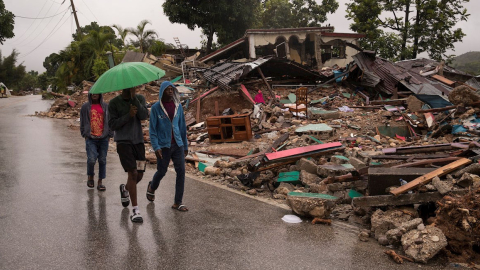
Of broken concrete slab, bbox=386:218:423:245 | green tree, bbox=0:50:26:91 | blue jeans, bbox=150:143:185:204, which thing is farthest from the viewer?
green tree, bbox=0:50:26:91

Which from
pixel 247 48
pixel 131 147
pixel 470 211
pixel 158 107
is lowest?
pixel 470 211

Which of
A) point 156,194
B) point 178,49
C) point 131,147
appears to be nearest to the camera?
point 131,147

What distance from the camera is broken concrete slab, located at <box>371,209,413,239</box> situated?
186 inches

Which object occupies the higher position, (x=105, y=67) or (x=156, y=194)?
(x=105, y=67)

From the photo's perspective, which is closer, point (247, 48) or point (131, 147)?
point (131, 147)

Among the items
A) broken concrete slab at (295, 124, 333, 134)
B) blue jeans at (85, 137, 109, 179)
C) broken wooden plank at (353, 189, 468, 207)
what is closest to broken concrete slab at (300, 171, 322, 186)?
broken wooden plank at (353, 189, 468, 207)

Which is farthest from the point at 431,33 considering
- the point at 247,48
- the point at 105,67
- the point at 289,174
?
the point at 289,174

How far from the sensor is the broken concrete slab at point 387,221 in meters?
4.73

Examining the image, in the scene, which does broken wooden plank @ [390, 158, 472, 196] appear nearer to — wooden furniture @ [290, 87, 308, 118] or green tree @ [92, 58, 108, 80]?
wooden furniture @ [290, 87, 308, 118]

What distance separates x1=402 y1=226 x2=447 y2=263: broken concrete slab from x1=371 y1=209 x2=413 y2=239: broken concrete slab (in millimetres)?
361

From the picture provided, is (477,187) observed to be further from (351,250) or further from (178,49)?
(178,49)

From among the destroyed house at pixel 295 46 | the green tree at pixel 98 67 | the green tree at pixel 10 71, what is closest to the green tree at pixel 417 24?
the destroyed house at pixel 295 46

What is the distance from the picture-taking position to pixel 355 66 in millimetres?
17984

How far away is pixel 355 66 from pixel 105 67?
65.4 ft
